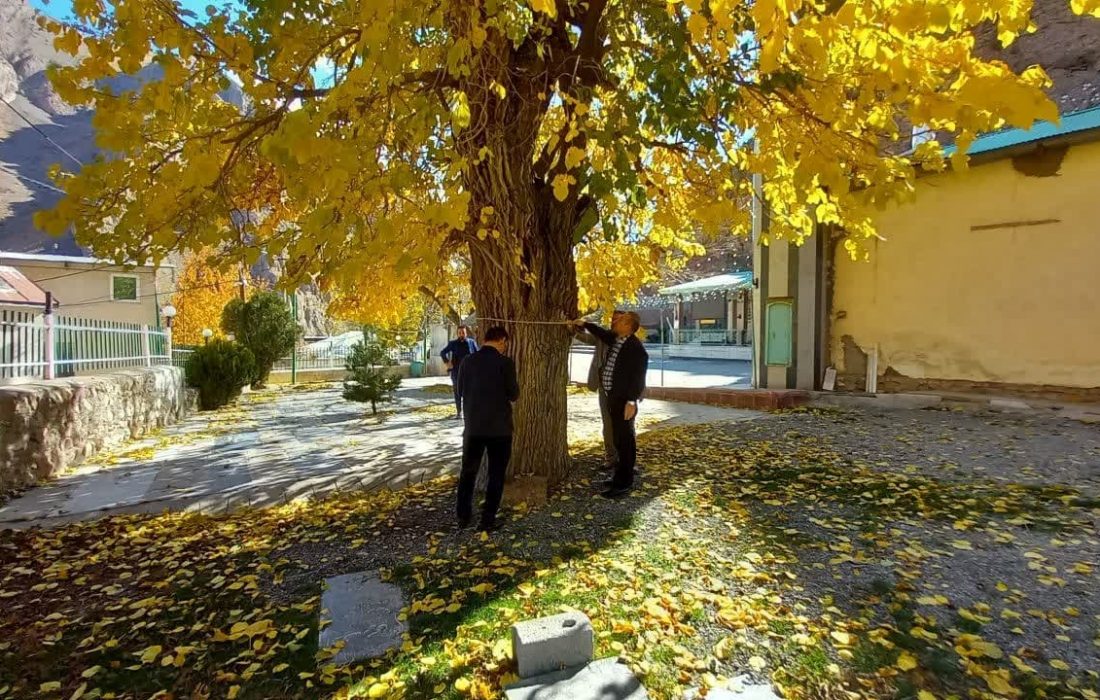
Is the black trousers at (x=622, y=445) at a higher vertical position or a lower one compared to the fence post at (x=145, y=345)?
lower

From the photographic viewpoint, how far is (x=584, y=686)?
7.48 ft

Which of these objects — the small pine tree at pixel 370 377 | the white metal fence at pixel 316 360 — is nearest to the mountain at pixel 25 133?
the white metal fence at pixel 316 360

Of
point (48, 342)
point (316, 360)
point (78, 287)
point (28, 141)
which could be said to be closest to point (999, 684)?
point (48, 342)

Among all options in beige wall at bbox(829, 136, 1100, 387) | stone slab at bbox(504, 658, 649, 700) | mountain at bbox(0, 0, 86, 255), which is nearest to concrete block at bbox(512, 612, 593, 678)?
stone slab at bbox(504, 658, 649, 700)

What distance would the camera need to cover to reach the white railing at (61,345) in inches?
236

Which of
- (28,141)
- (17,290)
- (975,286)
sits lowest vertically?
(975,286)

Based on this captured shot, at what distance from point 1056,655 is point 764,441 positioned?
191 inches

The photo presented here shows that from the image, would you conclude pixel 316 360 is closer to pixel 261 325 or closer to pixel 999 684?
pixel 261 325

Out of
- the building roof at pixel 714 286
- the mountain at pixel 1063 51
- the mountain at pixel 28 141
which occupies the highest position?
the mountain at pixel 28 141

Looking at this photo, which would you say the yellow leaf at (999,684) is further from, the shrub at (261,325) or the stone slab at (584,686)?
the shrub at (261,325)

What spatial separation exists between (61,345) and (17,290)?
16.6m

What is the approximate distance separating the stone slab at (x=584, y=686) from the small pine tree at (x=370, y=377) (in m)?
9.88

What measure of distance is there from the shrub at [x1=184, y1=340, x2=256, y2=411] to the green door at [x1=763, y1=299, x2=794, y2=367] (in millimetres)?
12949

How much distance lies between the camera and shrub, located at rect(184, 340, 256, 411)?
13.6 m
